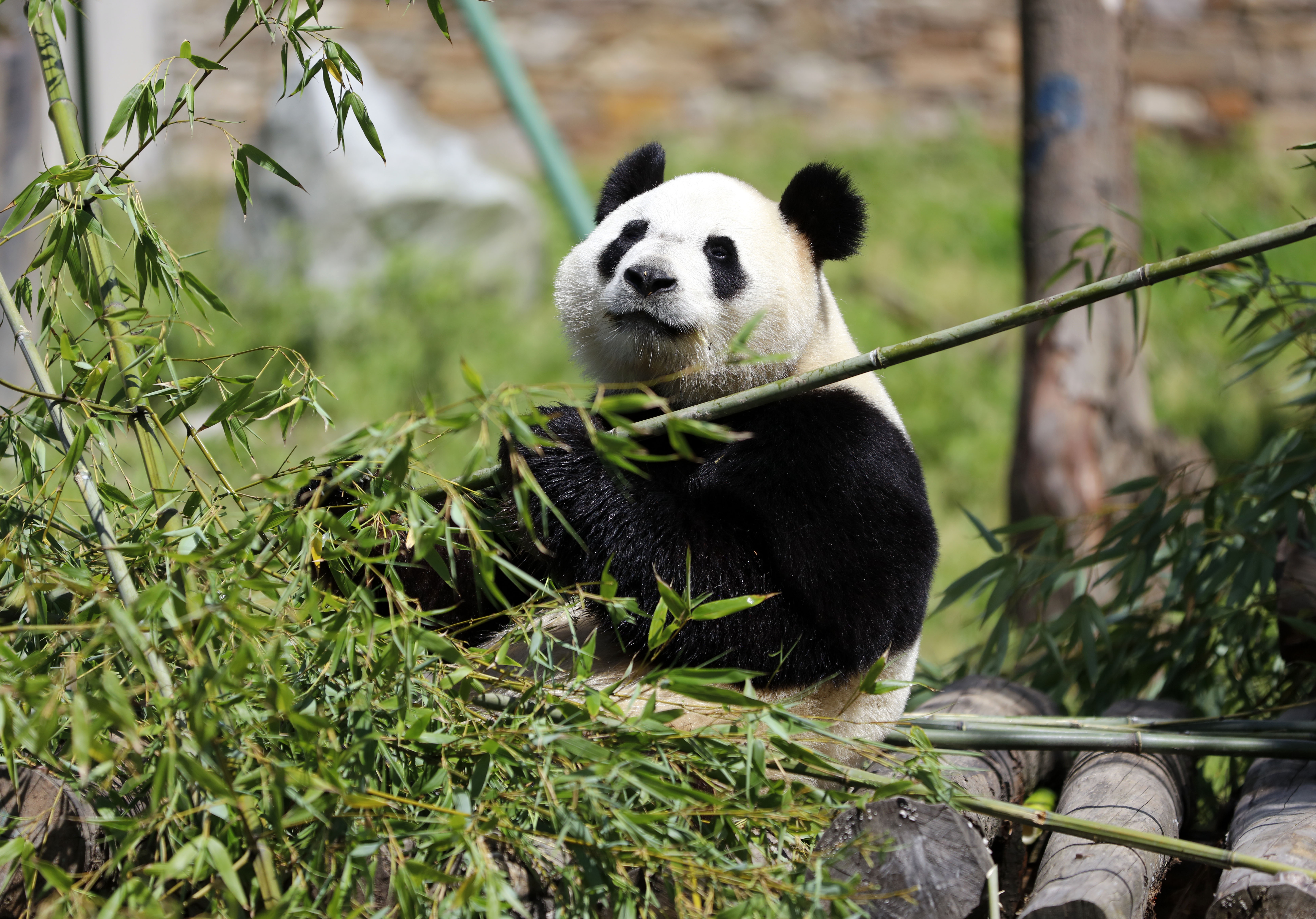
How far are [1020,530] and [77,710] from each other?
2.50 metres

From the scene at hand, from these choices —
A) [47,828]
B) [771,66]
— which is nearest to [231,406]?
[47,828]

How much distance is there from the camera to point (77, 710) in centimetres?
112

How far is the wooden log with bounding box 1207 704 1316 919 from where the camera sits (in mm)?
1655

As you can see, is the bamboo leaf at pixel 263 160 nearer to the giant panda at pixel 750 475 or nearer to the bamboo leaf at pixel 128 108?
the bamboo leaf at pixel 128 108

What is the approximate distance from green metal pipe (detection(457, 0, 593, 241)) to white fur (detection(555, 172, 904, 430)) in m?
2.66

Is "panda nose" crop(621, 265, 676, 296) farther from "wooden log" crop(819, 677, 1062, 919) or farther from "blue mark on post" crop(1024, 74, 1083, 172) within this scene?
"blue mark on post" crop(1024, 74, 1083, 172)

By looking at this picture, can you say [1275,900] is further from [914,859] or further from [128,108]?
[128,108]

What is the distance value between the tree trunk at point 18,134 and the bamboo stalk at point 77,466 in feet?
8.79

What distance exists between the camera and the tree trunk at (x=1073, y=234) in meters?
3.89

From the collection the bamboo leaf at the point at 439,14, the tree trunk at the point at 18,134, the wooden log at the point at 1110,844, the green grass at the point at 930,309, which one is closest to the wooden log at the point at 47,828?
the bamboo leaf at the point at 439,14

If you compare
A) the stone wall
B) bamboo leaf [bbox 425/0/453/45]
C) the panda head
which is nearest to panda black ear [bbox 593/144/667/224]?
the panda head

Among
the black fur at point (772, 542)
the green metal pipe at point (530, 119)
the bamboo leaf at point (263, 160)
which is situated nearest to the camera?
the bamboo leaf at point (263, 160)

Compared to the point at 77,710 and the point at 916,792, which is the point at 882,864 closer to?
the point at 916,792

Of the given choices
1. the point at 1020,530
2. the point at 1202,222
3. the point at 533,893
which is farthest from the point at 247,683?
the point at 1202,222
